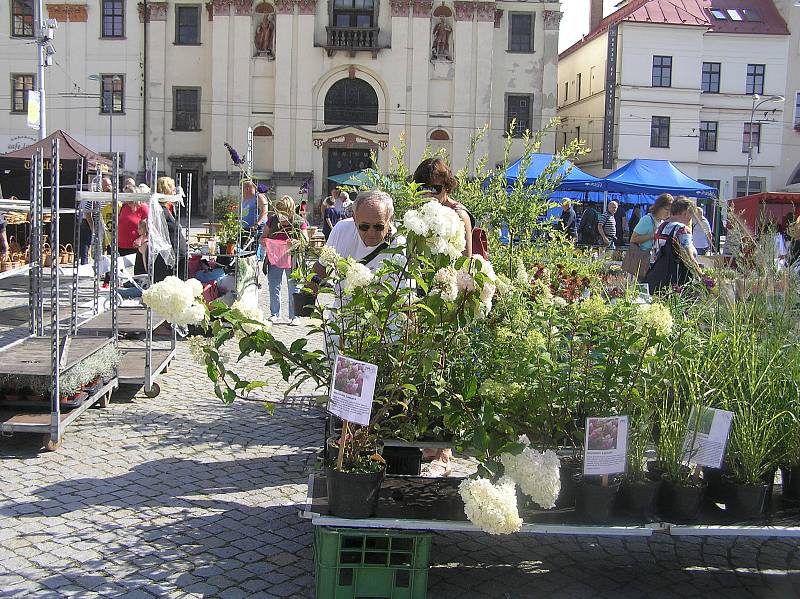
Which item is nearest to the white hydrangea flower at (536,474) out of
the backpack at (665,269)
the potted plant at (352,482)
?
the potted plant at (352,482)

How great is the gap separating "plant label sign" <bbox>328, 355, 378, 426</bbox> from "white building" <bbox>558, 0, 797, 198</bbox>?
37.3 m

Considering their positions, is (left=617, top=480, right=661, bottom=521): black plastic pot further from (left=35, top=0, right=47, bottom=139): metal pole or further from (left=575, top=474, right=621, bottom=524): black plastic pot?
(left=35, top=0, right=47, bottom=139): metal pole

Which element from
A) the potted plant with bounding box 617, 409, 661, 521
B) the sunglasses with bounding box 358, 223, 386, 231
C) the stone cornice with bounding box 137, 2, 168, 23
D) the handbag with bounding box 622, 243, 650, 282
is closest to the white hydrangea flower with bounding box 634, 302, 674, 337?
the potted plant with bounding box 617, 409, 661, 521

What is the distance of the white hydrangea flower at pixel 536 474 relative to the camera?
11.4 feet

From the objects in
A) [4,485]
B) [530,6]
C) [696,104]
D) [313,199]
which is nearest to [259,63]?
[313,199]

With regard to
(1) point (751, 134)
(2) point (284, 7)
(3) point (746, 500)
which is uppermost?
(2) point (284, 7)

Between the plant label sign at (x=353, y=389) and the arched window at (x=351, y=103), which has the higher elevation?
the arched window at (x=351, y=103)

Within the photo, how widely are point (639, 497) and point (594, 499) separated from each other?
8.8 inches

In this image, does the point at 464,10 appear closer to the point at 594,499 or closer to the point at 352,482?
the point at 594,499

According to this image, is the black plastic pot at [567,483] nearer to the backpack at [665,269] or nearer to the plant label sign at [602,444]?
the plant label sign at [602,444]

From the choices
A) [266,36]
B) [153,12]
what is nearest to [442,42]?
[266,36]

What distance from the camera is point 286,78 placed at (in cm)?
3722

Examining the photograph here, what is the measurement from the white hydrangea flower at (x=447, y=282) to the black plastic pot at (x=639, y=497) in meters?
1.12

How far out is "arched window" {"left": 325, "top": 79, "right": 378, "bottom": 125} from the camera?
38094 mm
